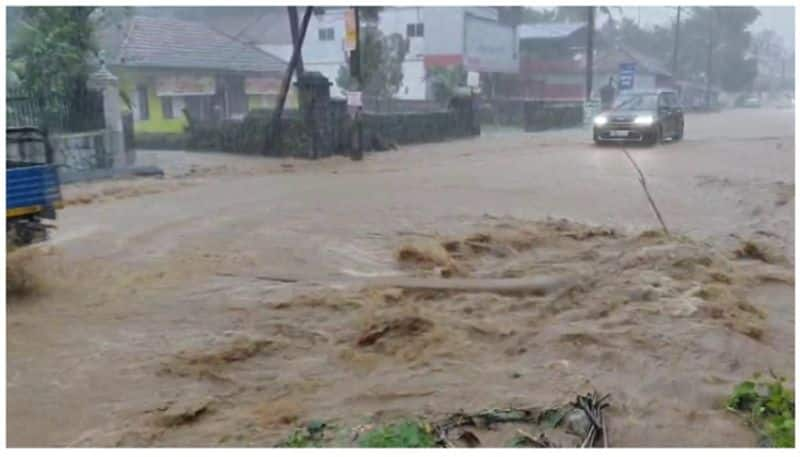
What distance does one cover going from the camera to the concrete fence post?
56.2 feet

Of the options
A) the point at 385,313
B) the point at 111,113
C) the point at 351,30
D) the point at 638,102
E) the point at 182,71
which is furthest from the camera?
the point at 182,71

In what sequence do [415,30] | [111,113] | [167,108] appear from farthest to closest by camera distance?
[415,30] → [167,108] → [111,113]

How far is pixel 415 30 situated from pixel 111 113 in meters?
26.1

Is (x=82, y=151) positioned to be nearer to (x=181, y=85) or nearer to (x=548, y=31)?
(x=181, y=85)

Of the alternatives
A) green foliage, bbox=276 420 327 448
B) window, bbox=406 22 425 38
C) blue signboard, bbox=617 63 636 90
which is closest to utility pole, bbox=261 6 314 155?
green foliage, bbox=276 420 327 448

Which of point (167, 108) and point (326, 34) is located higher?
point (326, 34)

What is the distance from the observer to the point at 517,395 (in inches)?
192

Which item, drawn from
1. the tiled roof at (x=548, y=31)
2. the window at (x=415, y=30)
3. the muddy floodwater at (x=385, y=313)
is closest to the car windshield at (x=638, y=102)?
the muddy floodwater at (x=385, y=313)

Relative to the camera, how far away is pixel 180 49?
103ft

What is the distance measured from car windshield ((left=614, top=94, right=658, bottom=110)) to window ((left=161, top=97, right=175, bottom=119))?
16286 mm

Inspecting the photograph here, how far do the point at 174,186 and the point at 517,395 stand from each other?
443 inches

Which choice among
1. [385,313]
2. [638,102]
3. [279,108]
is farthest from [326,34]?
[385,313]

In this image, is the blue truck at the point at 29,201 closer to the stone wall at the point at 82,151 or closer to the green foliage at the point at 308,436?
the green foliage at the point at 308,436

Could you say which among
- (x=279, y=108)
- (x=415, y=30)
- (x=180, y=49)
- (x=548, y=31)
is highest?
(x=548, y=31)
